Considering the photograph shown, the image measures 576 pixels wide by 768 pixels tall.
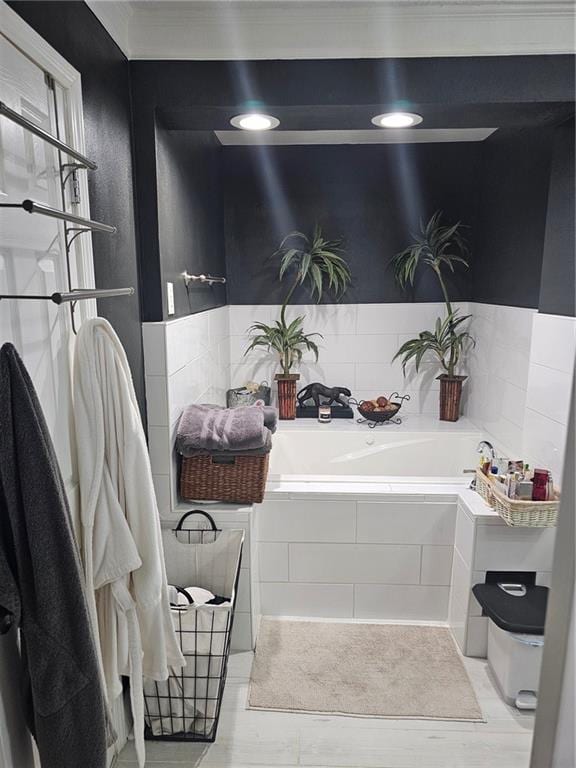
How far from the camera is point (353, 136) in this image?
10.8 feet

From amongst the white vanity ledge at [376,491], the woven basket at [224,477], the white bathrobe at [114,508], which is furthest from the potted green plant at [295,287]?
the white bathrobe at [114,508]

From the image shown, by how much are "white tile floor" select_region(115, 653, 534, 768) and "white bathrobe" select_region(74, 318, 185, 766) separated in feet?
1.15

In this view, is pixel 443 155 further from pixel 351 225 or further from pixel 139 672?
pixel 139 672

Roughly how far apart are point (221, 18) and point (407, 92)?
2.30ft

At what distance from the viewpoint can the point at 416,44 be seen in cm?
183

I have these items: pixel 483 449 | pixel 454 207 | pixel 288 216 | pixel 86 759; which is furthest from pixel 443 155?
pixel 86 759

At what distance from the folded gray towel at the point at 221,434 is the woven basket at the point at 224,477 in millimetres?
63

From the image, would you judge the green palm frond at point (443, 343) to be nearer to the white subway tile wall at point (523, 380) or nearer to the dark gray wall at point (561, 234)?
the white subway tile wall at point (523, 380)

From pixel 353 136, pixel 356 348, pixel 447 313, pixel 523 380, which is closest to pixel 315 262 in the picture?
pixel 356 348

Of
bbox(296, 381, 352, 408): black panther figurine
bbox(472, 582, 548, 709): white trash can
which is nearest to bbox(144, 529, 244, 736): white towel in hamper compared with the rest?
bbox(472, 582, 548, 709): white trash can

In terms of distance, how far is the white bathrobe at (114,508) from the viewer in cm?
139

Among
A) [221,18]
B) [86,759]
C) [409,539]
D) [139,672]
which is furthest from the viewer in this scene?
[409,539]

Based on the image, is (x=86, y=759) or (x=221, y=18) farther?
(x=221, y=18)

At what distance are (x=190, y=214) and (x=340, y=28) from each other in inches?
42.6
